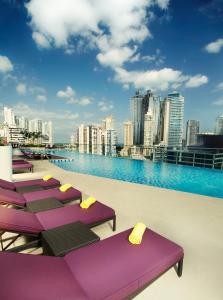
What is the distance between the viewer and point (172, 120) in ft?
157

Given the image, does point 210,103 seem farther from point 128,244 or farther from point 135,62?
point 128,244

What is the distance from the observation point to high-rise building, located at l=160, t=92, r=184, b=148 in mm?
46312

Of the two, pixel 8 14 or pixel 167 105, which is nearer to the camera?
pixel 8 14

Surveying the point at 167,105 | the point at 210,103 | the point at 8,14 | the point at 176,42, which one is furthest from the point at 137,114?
the point at 8,14

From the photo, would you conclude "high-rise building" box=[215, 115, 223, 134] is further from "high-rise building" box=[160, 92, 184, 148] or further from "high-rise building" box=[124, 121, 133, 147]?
"high-rise building" box=[124, 121, 133, 147]

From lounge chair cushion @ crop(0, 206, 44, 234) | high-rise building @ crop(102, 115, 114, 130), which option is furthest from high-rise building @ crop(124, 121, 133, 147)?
lounge chair cushion @ crop(0, 206, 44, 234)

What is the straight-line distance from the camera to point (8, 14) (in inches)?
445

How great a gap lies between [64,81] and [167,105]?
31.2m

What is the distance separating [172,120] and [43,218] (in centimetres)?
4956

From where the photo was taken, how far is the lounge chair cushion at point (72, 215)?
252 centimetres

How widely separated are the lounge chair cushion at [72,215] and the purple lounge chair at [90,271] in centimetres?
79

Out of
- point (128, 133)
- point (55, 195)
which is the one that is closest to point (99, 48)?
point (55, 195)

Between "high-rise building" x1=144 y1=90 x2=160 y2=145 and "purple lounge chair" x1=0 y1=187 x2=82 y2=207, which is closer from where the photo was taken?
"purple lounge chair" x1=0 y1=187 x2=82 y2=207

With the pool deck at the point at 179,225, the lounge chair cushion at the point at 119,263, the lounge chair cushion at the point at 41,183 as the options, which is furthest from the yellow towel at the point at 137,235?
the lounge chair cushion at the point at 41,183
